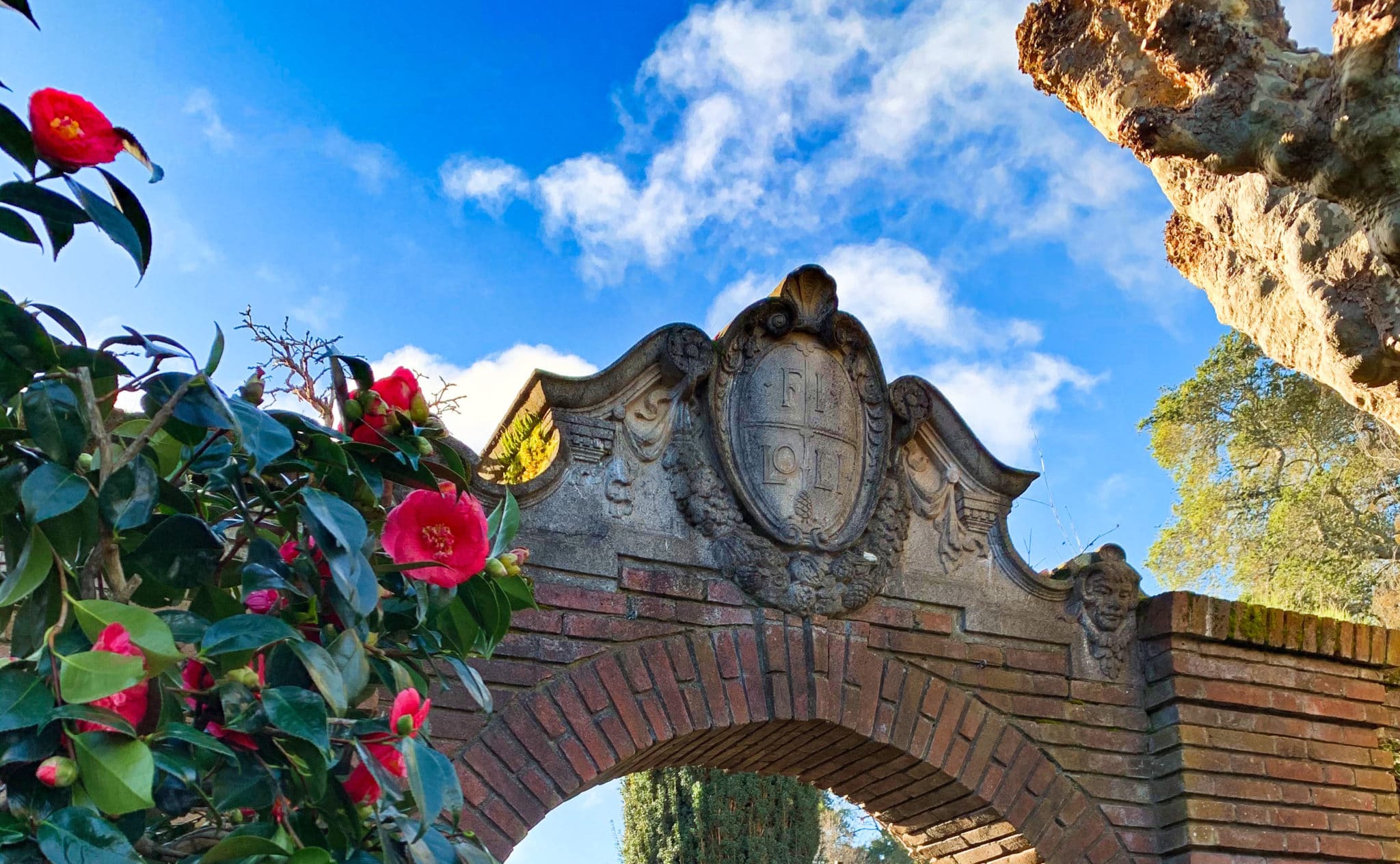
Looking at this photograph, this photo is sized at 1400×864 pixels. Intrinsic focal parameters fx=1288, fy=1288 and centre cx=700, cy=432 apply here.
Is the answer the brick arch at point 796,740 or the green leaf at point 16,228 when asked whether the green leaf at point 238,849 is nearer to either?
the green leaf at point 16,228

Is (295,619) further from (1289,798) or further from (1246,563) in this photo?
(1246,563)

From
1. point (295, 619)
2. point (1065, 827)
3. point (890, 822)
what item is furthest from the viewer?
point (890, 822)

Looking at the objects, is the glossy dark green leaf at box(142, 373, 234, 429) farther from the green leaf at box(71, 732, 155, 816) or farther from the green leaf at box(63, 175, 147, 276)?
the green leaf at box(71, 732, 155, 816)

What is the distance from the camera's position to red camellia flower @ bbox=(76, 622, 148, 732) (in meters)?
1.45

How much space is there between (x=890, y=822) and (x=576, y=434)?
1.96 meters

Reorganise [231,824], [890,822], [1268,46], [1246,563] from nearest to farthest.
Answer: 1. [231,824]
2. [1268,46]
3. [890,822]
4. [1246,563]

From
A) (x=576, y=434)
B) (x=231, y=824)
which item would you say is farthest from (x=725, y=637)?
(x=231, y=824)

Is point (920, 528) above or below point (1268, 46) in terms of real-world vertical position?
below

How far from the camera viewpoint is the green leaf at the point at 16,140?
1630mm

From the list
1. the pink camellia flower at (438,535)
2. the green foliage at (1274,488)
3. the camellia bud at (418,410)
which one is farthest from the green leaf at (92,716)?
the green foliage at (1274,488)

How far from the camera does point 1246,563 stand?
47.6 ft

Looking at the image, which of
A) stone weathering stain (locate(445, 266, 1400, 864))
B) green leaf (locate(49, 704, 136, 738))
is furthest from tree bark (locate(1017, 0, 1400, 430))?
green leaf (locate(49, 704, 136, 738))

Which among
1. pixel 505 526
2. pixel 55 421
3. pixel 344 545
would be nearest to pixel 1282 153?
pixel 505 526

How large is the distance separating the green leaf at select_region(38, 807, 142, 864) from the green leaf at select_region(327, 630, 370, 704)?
310mm
